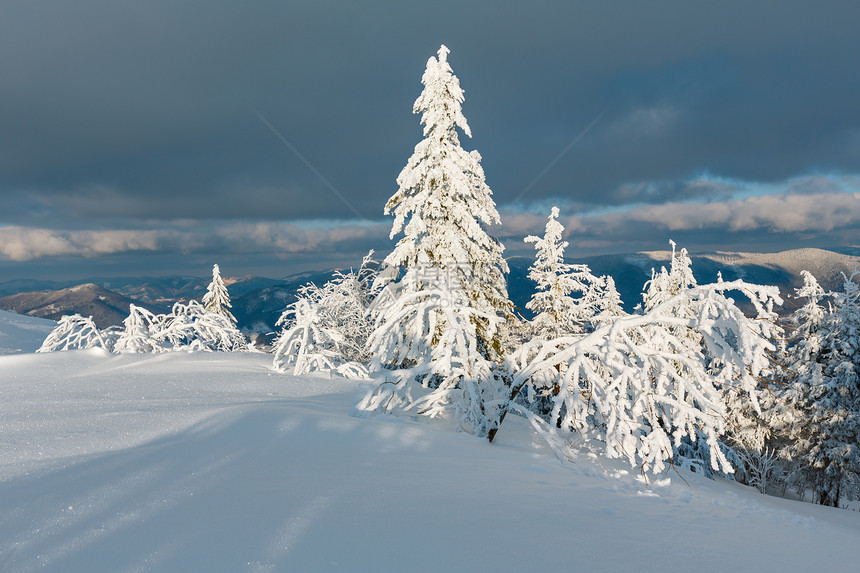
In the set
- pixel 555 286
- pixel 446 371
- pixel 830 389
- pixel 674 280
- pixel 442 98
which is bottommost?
pixel 446 371

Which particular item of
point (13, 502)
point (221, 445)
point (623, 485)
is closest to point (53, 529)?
point (13, 502)

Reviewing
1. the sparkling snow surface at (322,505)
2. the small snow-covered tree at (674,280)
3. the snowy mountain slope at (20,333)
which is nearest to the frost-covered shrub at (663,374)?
the sparkling snow surface at (322,505)

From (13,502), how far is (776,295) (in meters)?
7.77

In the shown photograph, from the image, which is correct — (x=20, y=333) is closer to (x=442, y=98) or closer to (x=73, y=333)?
(x=73, y=333)

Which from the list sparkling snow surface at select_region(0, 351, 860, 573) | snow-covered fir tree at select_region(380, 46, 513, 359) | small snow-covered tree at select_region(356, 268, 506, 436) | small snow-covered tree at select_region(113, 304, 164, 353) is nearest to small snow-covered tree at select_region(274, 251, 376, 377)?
snow-covered fir tree at select_region(380, 46, 513, 359)

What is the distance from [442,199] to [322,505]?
34.0 ft

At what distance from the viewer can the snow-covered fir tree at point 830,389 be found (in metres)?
19.8

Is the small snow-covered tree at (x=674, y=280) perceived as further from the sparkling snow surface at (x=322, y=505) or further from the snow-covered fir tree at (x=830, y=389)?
the sparkling snow surface at (x=322, y=505)

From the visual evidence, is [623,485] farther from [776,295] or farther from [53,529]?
[53,529]

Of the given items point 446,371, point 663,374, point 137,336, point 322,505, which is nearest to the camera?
point 322,505

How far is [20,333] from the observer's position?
77.4ft

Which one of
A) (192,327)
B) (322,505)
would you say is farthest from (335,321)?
(322,505)

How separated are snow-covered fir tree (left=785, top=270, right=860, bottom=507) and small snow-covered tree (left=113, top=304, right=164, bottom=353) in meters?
29.2

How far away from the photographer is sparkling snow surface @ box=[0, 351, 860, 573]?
2.60 meters
